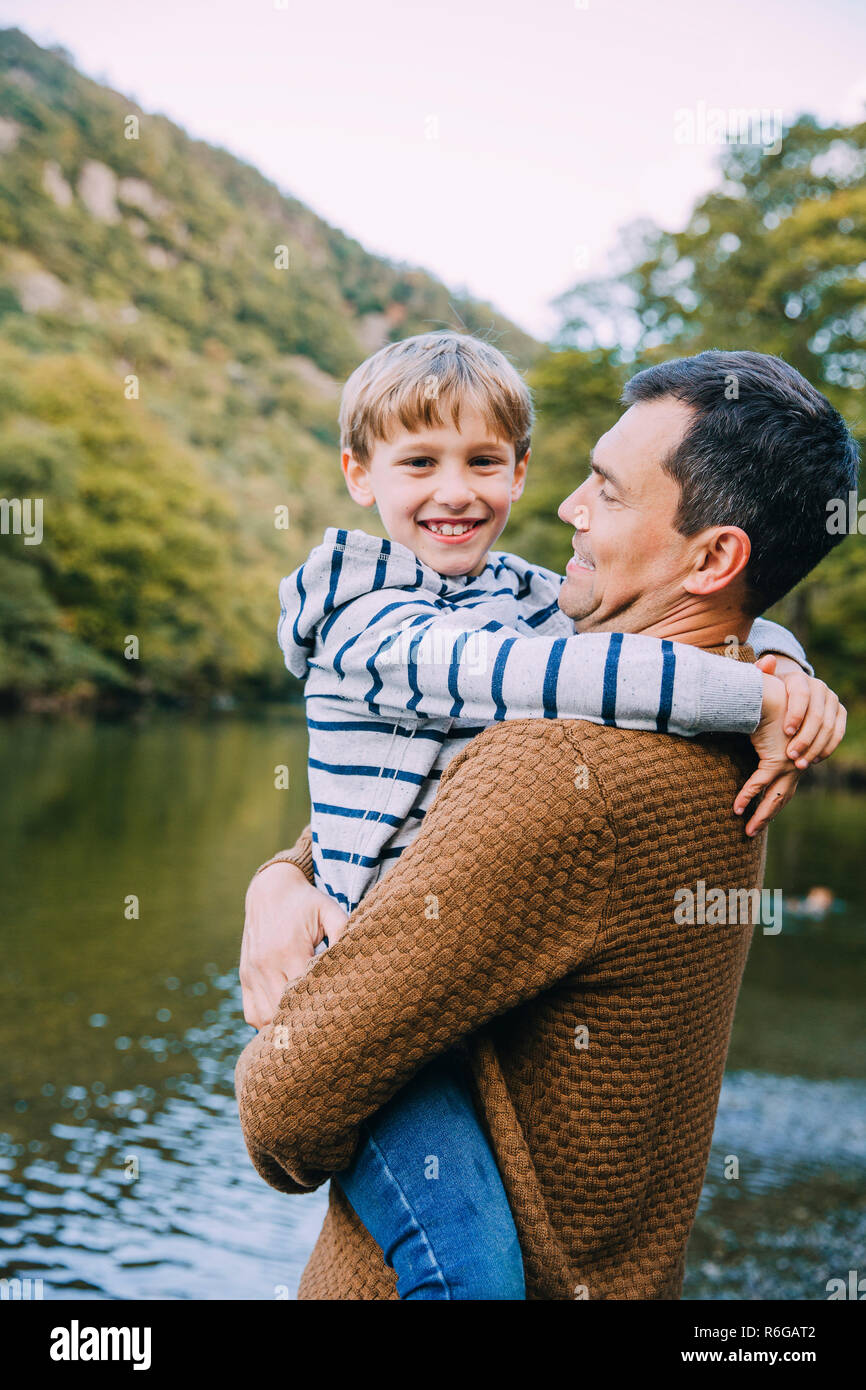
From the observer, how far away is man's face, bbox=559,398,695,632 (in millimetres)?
1753

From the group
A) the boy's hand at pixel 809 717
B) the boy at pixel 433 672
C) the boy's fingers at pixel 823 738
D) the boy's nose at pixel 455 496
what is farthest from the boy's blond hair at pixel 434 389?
the boy's fingers at pixel 823 738

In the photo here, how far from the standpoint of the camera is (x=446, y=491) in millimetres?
2189

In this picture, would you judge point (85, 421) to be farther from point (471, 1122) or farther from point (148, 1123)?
point (471, 1122)

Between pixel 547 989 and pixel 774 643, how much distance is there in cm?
77

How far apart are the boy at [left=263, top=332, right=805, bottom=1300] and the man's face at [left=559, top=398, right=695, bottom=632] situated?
3.3 inches

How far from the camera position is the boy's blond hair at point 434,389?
2.18m

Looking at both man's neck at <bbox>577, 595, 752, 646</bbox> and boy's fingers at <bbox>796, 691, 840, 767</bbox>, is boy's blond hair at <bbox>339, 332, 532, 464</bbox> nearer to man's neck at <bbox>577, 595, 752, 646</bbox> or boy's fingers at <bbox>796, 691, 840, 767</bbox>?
man's neck at <bbox>577, 595, 752, 646</bbox>

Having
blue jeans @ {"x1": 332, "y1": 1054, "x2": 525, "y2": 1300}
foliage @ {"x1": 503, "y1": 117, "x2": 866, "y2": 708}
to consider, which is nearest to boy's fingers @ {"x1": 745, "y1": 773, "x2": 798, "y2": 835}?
blue jeans @ {"x1": 332, "y1": 1054, "x2": 525, "y2": 1300}

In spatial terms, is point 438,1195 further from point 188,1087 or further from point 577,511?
point 188,1087

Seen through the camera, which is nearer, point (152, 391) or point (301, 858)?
point (301, 858)

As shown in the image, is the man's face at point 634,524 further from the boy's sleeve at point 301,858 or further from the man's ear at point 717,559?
the boy's sleeve at point 301,858

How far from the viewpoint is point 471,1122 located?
5.34ft

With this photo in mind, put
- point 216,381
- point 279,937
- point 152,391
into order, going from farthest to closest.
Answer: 1. point 216,381
2. point 152,391
3. point 279,937

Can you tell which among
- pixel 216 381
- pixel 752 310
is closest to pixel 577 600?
pixel 752 310
